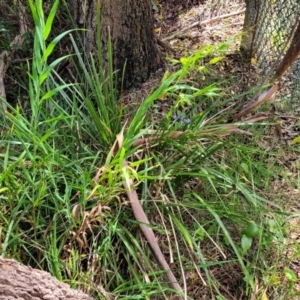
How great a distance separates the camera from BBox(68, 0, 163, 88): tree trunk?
2.80 meters

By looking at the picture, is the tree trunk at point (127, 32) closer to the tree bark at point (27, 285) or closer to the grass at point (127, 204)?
the grass at point (127, 204)

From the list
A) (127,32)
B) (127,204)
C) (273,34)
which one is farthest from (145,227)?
(273,34)

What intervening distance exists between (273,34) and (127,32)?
0.99 metres

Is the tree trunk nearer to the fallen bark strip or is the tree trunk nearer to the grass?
the grass

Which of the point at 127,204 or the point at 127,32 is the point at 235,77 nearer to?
the point at 127,32

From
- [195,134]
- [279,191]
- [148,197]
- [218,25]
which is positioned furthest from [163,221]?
[218,25]

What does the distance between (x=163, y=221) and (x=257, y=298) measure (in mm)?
527

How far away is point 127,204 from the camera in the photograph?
2.10 metres

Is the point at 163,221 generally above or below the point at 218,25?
below

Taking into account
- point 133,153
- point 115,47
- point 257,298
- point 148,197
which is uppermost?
point 115,47

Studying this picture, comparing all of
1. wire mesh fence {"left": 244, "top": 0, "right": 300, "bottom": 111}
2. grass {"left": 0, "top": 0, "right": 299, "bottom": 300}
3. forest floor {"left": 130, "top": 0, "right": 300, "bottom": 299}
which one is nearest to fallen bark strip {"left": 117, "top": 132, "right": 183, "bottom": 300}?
grass {"left": 0, "top": 0, "right": 299, "bottom": 300}

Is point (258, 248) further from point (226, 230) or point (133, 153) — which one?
point (133, 153)

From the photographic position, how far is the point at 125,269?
205cm

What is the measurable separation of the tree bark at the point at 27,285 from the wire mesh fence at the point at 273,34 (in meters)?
1.92
